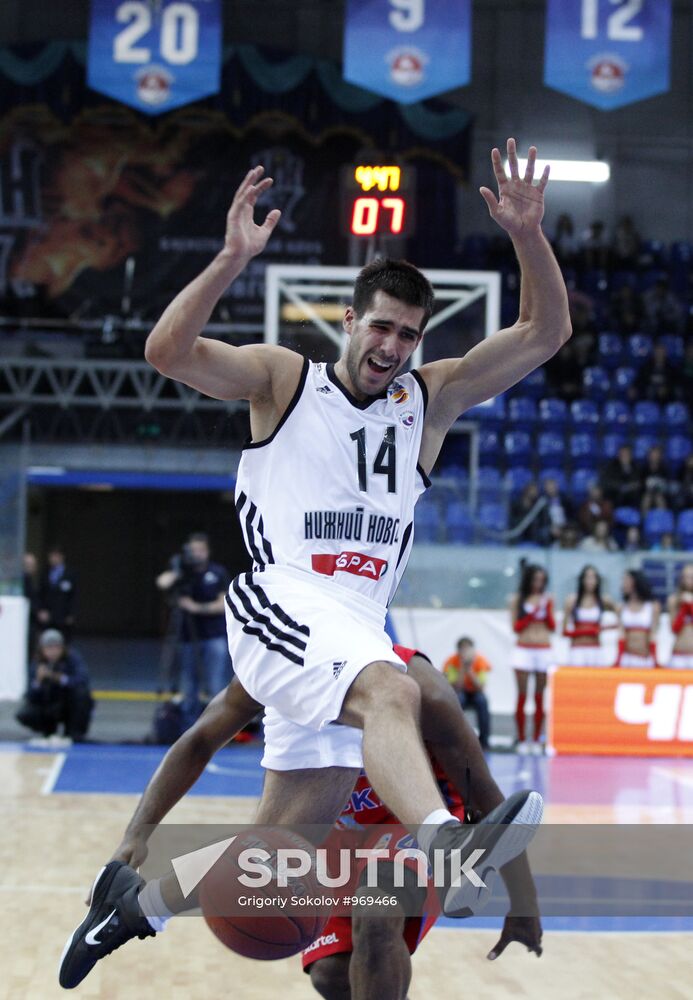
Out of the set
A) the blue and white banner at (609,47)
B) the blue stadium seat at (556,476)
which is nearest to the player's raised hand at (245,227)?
the blue and white banner at (609,47)

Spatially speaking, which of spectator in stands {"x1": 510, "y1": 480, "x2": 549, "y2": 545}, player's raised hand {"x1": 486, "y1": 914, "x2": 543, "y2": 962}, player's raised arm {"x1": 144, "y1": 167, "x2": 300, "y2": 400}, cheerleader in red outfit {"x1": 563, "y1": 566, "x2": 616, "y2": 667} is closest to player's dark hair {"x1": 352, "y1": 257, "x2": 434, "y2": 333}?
player's raised arm {"x1": 144, "y1": 167, "x2": 300, "y2": 400}

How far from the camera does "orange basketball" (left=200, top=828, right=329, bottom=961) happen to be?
141 inches

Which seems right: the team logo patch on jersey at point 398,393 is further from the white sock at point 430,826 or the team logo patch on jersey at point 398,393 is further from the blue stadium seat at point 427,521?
the blue stadium seat at point 427,521

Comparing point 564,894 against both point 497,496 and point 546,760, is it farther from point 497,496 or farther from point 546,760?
point 497,496

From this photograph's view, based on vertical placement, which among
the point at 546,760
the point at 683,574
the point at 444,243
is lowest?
the point at 546,760

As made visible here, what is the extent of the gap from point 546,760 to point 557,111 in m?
13.2

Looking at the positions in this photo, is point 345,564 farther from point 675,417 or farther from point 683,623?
point 675,417

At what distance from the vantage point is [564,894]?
7.16 m

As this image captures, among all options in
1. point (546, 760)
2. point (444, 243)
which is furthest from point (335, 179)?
point (546, 760)

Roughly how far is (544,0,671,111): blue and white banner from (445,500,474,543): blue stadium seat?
15.2ft

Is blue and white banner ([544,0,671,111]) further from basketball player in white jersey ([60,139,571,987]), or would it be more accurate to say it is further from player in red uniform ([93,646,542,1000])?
player in red uniform ([93,646,542,1000])

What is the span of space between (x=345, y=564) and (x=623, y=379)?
16397 millimetres

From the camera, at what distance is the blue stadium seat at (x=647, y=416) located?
18.9m

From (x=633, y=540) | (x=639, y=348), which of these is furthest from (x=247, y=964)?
(x=639, y=348)
